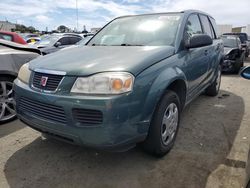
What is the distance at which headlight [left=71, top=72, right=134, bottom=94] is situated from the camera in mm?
2113

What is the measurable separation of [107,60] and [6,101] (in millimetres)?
2326

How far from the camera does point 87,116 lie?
212 cm

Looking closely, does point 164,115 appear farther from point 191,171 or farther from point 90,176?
point 90,176

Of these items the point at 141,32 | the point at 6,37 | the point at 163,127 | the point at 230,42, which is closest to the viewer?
the point at 163,127

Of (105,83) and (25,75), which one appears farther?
(25,75)

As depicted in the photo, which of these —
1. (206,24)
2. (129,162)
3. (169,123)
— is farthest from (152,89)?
(206,24)

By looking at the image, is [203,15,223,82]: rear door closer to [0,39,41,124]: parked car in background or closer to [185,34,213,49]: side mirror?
[185,34,213,49]: side mirror

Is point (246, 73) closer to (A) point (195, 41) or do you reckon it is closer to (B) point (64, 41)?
(A) point (195, 41)

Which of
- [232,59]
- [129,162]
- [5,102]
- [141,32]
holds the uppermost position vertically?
[141,32]

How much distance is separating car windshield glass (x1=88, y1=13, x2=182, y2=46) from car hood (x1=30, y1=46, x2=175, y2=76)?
25cm

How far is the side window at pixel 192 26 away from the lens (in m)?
3.32

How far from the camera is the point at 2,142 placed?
325cm

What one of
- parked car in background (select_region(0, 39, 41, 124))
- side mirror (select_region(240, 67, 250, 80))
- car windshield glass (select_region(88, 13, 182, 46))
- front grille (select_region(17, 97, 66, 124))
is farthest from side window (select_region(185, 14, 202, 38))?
parked car in background (select_region(0, 39, 41, 124))

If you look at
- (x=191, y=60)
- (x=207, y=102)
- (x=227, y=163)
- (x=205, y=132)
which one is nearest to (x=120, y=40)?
(x=191, y=60)
